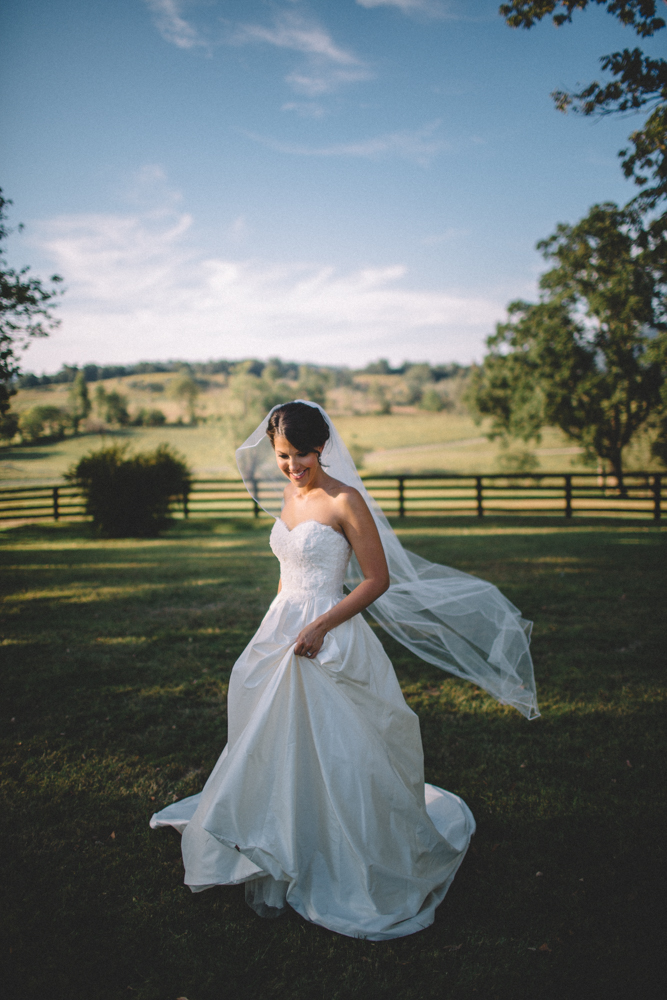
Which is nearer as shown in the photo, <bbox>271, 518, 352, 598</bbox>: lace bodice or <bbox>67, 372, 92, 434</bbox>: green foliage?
<bbox>271, 518, 352, 598</bbox>: lace bodice

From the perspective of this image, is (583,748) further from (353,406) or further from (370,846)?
(353,406)

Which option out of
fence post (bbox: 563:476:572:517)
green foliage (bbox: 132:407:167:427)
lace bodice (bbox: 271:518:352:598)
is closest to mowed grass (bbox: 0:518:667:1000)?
lace bodice (bbox: 271:518:352:598)

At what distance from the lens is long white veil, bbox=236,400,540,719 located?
320 cm

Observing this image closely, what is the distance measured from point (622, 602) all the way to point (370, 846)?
6.11 meters

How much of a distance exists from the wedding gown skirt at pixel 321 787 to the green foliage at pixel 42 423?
10492mm

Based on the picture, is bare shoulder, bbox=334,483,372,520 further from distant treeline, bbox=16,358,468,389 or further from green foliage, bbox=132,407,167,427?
green foliage, bbox=132,407,167,427

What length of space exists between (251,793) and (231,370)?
171ft

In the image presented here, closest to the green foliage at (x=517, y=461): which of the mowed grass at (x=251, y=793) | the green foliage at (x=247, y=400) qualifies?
the green foliage at (x=247, y=400)

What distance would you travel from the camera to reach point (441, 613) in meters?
3.45

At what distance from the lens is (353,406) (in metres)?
60.1

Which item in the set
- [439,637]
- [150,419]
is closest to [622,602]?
[439,637]

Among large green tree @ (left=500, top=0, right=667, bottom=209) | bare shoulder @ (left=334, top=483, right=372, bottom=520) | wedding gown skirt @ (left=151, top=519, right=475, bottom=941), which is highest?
large green tree @ (left=500, top=0, right=667, bottom=209)

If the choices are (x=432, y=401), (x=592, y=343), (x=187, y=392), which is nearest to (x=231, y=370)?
(x=187, y=392)

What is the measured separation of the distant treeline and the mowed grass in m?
9.24
